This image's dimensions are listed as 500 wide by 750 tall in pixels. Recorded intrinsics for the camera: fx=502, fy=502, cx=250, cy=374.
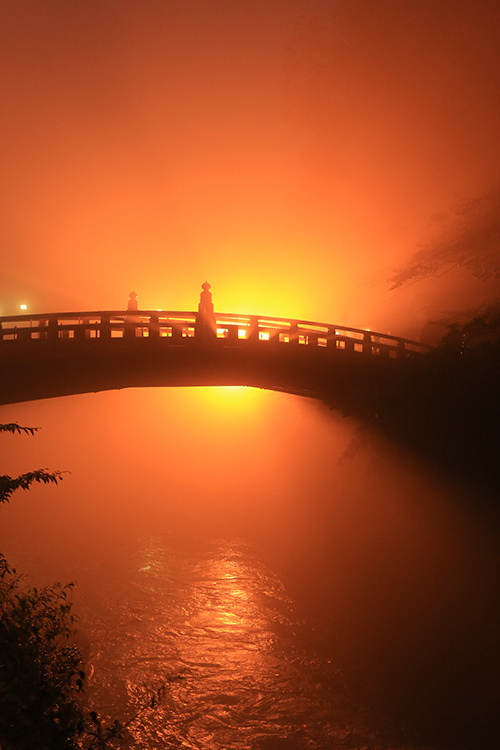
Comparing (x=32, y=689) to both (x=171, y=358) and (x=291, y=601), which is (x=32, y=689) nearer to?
(x=171, y=358)

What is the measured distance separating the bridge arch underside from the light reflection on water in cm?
1087

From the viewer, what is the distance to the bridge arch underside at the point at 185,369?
12383 millimetres

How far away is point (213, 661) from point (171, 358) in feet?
49.9

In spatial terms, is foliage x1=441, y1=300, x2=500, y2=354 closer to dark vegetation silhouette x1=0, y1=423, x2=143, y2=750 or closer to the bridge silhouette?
the bridge silhouette

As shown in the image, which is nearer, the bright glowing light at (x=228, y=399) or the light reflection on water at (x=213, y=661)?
the light reflection on water at (x=213, y=661)

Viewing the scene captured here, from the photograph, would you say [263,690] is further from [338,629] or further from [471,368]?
[471,368]

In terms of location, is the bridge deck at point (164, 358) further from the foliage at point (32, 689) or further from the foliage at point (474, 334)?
the foliage at point (32, 689)

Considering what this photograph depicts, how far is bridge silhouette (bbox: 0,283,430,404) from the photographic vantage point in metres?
12.4

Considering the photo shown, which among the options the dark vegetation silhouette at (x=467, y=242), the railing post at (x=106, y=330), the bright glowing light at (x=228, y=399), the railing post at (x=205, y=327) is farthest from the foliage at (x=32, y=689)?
the bright glowing light at (x=228, y=399)

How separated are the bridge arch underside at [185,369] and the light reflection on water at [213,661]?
1087 cm

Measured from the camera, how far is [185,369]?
13945 millimetres

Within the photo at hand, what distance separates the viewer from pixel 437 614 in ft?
57.6

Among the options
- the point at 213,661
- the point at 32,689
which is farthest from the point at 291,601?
the point at 32,689

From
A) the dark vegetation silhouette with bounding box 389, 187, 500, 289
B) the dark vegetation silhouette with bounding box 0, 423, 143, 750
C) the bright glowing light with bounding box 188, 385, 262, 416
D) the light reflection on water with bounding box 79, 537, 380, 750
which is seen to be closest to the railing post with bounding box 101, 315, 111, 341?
the dark vegetation silhouette with bounding box 0, 423, 143, 750
